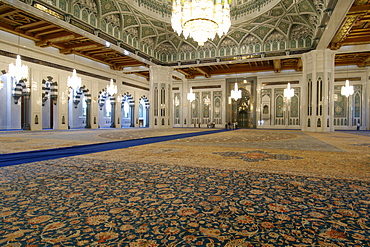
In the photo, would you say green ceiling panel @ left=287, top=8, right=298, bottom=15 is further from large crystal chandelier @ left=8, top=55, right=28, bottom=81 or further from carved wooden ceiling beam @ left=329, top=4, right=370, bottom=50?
large crystal chandelier @ left=8, top=55, right=28, bottom=81

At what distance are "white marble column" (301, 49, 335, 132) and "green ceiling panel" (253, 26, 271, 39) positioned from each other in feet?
6.74

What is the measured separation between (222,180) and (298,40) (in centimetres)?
965

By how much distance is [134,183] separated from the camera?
4.68 ft

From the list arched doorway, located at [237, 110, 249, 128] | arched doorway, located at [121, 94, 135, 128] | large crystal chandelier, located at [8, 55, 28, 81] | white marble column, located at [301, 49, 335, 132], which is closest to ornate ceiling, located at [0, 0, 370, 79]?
white marble column, located at [301, 49, 335, 132]

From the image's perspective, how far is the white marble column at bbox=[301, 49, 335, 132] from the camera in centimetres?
830

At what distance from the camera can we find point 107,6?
7949mm

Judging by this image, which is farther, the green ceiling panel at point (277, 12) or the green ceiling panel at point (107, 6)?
the green ceiling panel at point (277, 12)

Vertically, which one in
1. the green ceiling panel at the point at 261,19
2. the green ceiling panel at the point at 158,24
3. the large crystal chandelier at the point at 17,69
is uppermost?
the green ceiling panel at the point at 158,24

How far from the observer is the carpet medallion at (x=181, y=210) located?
30.2 inches

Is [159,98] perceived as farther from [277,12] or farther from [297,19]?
[297,19]

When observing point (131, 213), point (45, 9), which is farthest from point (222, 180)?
point (45, 9)

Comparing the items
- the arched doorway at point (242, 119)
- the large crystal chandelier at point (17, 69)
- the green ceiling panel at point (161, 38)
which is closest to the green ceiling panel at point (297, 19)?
the green ceiling panel at point (161, 38)

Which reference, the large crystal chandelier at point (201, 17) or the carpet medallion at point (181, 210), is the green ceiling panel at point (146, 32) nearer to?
the large crystal chandelier at point (201, 17)

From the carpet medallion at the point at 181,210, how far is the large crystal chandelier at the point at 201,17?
430 cm
